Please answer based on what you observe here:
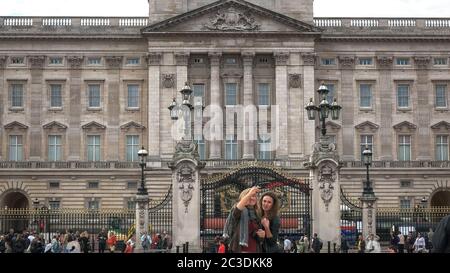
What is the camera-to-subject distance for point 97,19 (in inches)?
2562

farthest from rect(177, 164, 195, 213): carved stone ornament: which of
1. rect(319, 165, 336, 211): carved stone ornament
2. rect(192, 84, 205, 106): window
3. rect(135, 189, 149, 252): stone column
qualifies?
rect(192, 84, 205, 106): window

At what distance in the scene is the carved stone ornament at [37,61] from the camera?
63656mm

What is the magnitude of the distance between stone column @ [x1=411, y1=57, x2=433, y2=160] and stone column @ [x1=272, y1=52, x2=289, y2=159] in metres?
11.3

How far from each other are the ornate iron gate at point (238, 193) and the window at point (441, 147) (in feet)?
111

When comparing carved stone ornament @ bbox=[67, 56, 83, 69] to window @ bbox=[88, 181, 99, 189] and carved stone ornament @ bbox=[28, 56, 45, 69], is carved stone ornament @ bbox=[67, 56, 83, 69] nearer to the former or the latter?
carved stone ornament @ bbox=[28, 56, 45, 69]

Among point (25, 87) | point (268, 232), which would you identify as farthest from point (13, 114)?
point (268, 232)

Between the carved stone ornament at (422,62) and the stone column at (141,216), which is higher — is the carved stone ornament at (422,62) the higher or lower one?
the higher one

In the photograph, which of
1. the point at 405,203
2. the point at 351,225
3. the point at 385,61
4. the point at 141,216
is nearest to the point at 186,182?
the point at 141,216

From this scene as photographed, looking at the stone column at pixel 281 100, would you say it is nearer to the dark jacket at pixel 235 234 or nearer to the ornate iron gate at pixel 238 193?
the ornate iron gate at pixel 238 193

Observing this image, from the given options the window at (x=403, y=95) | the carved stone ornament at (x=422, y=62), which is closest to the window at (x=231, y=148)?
the window at (x=403, y=95)

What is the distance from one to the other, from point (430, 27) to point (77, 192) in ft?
105

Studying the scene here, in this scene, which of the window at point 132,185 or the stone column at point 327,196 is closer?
the stone column at point 327,196

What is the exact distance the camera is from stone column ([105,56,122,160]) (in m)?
63.6
